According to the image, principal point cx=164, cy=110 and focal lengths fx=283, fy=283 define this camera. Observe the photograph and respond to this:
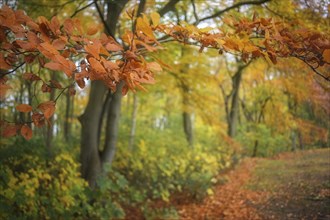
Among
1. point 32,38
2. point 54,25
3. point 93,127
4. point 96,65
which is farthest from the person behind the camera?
point 93,127

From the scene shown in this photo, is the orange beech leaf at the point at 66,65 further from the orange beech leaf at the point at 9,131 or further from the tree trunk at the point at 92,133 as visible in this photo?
the tree trunk at the point at 92,133

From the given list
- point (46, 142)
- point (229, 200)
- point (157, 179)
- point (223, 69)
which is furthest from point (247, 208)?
point (223, 69)

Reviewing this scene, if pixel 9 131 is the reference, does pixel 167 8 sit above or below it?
above

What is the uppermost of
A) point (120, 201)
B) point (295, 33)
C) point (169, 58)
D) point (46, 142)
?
point (169, 58)

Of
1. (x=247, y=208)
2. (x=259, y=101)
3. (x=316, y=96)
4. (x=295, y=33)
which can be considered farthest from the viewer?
(x=259, y=101)

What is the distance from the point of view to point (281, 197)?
570 centimetres

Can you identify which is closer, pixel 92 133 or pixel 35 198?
pixel 35 198

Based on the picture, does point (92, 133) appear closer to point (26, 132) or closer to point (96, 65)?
point (26, 132)

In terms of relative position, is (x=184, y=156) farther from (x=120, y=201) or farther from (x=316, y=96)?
(x=316, y=96)

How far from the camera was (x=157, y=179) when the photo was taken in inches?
311

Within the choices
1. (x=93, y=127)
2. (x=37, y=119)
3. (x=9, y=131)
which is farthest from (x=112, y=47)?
(x=93, y=127)

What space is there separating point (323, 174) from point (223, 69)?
13.4 meters

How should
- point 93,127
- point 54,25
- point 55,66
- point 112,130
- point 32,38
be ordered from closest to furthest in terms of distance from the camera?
point 55,66 → point 32,38 → point 54,25 → point 93,127 → point 112,130

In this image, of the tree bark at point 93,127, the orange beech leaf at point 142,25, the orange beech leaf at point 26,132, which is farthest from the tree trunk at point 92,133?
the orange beech leaf at point 142,25
